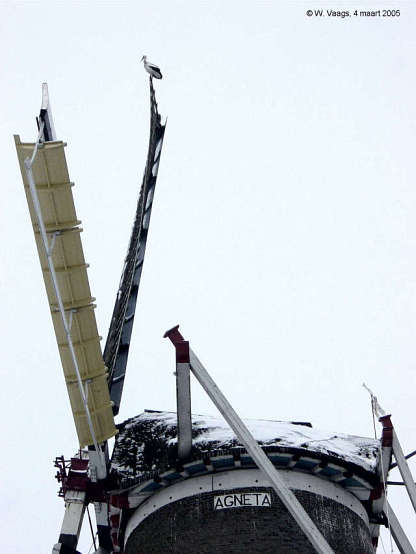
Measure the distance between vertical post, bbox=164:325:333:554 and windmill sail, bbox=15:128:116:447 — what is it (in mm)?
1972

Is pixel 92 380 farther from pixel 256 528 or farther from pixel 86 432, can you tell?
pixel 256 528

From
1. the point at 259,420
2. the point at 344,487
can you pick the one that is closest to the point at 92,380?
the point at 259,420

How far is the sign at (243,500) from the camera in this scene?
2222 cm

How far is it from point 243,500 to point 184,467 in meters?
1.45

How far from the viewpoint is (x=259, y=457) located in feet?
69.5

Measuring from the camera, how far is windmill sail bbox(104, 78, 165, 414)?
2647 centimetres

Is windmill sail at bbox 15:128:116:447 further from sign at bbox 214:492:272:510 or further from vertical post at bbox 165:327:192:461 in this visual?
sign at bbox 214:492:272:510

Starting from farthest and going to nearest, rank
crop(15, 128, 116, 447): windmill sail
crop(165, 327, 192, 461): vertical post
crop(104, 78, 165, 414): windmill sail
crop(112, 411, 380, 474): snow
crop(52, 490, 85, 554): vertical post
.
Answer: crop(104, 78, 165, 414): windmill sail, crop(112, 411, 380, 474): snow, crop(52, 490, 85, 554): vertical post, crop(165, 327, 192, 461): vertical post, crop(15, 128, 116, 447): windmill sail

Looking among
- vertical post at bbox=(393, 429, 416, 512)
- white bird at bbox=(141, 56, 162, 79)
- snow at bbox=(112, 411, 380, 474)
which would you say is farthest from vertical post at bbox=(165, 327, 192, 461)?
white bird at bbox=(141, 56, 162, 79)

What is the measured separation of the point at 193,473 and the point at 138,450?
2099mm

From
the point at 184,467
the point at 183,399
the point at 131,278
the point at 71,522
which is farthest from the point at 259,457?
the point at 131,278

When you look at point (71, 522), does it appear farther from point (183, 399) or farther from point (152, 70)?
point (152, 70)

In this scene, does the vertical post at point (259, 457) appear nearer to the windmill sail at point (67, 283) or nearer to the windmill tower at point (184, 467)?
the windmill tower at point (184, 467)

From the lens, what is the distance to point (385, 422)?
24.4 meters
